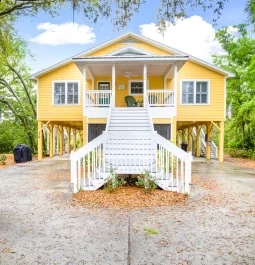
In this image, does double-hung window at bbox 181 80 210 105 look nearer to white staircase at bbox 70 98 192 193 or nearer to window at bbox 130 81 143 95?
window at bbox 130 81 143 95

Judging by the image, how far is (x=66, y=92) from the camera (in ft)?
51.1

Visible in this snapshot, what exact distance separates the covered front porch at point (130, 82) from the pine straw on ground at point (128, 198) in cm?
629

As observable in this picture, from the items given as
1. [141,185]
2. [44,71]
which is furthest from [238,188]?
[44,71]

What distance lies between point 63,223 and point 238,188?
520cm

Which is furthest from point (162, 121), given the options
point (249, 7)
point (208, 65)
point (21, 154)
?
point (249, 7)

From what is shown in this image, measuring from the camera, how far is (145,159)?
7.74 m

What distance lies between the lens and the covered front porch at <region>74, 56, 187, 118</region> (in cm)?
1235

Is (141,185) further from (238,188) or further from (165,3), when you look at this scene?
(165,3)

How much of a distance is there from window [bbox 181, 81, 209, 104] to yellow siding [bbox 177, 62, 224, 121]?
11.4 inches

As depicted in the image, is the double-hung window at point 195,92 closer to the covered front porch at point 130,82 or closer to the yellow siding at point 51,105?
the covered front porch at point 130,82

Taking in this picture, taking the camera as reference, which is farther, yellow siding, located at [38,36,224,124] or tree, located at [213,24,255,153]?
tree, located at [213,24,255,153]

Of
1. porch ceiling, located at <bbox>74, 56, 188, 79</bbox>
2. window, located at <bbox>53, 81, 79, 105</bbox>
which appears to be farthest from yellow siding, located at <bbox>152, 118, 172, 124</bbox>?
window, located at <bbox>53, 81, 79, 105</bbox>

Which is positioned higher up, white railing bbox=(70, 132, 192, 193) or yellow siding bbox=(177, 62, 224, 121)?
yellow siding bbox=(177, 62, 224, 121)

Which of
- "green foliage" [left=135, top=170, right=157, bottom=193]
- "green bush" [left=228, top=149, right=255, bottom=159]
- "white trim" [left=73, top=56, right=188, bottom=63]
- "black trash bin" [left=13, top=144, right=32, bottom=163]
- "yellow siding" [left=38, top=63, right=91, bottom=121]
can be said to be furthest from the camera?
"green bush" [left=228, top=149, right=255, bottom=159]
